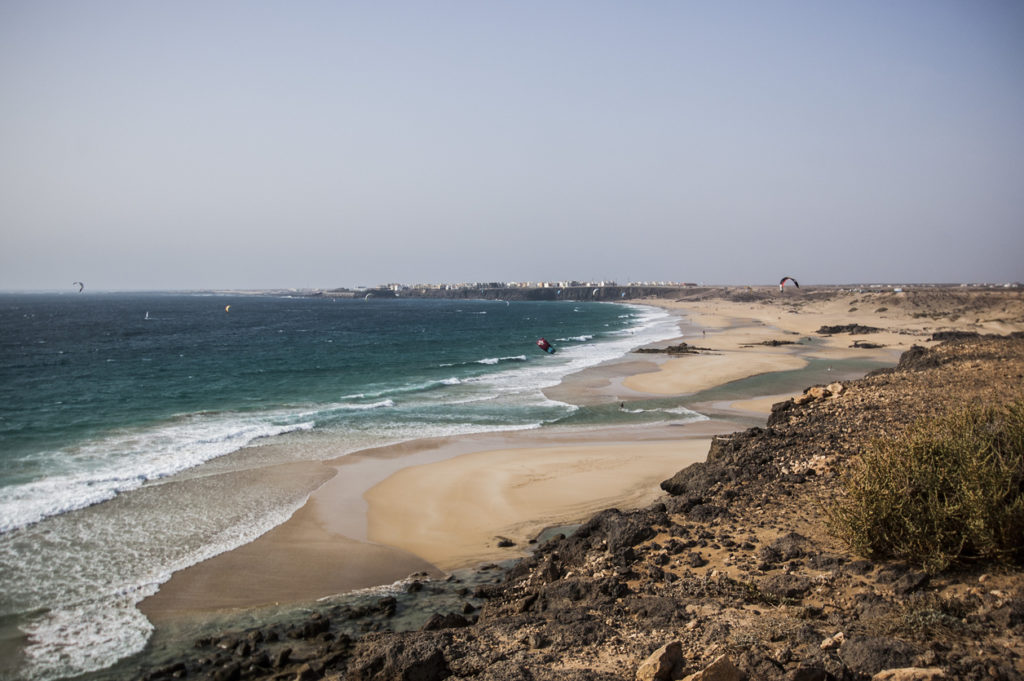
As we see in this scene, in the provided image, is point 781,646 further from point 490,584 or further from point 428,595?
point 428,595

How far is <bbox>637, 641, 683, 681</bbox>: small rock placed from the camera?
6301 millimetres

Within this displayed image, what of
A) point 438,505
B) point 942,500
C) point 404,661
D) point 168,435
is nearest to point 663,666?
point 404,661

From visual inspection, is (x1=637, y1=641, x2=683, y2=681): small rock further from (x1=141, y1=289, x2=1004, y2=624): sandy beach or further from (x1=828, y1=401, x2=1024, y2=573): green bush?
(x1=141, y1=289, x2=1004, y2=624): sandy beach

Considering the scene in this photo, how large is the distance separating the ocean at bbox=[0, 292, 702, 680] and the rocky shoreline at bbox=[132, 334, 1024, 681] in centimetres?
355

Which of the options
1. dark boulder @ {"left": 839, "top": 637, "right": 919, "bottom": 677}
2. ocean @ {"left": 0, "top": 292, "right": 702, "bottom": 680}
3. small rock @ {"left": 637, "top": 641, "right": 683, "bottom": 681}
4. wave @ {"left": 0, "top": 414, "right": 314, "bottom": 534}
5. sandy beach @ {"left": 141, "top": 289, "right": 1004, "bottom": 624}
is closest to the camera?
dark boulder @ {"left": 839, "top": 637, "right": 919, "bottom": 677}

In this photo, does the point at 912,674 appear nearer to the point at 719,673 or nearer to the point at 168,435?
the point at 719,673

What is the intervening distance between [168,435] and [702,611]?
23.7m

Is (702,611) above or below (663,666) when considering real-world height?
below

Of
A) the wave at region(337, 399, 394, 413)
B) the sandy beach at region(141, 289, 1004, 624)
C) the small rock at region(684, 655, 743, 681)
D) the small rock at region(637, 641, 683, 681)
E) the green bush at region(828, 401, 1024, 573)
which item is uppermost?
the green bush at region(828, 401, 1024, 573)

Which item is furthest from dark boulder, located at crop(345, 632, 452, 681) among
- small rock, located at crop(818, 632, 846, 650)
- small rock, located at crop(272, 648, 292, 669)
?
small rock, located at crop(818, 632, 846, 650)

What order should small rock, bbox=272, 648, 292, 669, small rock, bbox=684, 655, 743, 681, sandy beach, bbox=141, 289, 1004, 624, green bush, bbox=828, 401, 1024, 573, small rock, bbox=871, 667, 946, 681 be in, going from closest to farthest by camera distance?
small rock, bbox=871, 667, 946, 681 < small rock, bbox=684, 655, 743, 681 < green bush, bbox=828, 401, 1024, 573 < small rock, bbox=272, 648, 292, 669 < sandy beach, bbox=141, 289, 1004, 624

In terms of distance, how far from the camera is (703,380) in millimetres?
37469

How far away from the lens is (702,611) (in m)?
8.06

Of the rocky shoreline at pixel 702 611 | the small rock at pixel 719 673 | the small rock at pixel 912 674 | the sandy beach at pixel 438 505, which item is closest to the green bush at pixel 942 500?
the rocky shoreline at pixel 702 611
